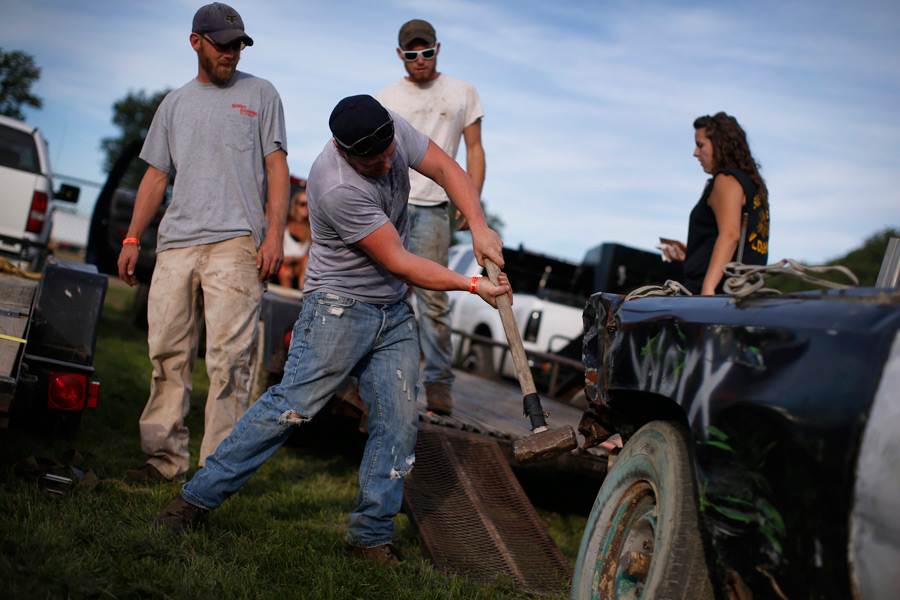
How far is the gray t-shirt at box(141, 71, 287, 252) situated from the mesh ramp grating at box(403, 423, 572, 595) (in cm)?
142

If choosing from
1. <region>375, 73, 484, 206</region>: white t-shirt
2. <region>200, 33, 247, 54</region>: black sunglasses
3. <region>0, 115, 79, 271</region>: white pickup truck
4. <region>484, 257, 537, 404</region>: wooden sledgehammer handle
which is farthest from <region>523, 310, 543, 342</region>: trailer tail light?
<region>484, 257, 537, 404</region>: wooden sledgehammer handle


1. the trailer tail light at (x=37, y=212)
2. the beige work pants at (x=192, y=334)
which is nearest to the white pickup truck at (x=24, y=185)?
the trailer tail light at (x=37, y=212)

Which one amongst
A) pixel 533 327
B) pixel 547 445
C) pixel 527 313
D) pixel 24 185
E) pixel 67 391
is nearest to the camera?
pixel 547 445

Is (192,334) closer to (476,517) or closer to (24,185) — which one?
(476,517)

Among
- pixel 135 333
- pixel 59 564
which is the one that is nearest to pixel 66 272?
pixel 59 564

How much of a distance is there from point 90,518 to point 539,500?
3.26 metres

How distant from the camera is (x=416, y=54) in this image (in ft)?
15.4

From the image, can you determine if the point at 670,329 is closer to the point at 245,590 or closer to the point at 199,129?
the point at 245,590

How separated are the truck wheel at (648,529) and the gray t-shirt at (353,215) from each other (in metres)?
1.34

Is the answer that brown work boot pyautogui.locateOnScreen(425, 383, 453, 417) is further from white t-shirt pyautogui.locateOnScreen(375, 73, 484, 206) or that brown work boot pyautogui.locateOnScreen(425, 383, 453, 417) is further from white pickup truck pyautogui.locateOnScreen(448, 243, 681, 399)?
white pickup truck pyautogui.locateOnScreen(448, 243, 681, 399)

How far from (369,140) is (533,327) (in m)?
5.88

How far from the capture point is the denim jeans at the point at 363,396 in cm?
323

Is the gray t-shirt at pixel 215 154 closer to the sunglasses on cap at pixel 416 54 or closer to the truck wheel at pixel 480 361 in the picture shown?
the sunglasses on cap at pixel 416 54

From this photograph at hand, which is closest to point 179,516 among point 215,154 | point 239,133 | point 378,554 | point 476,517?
point 378,554
